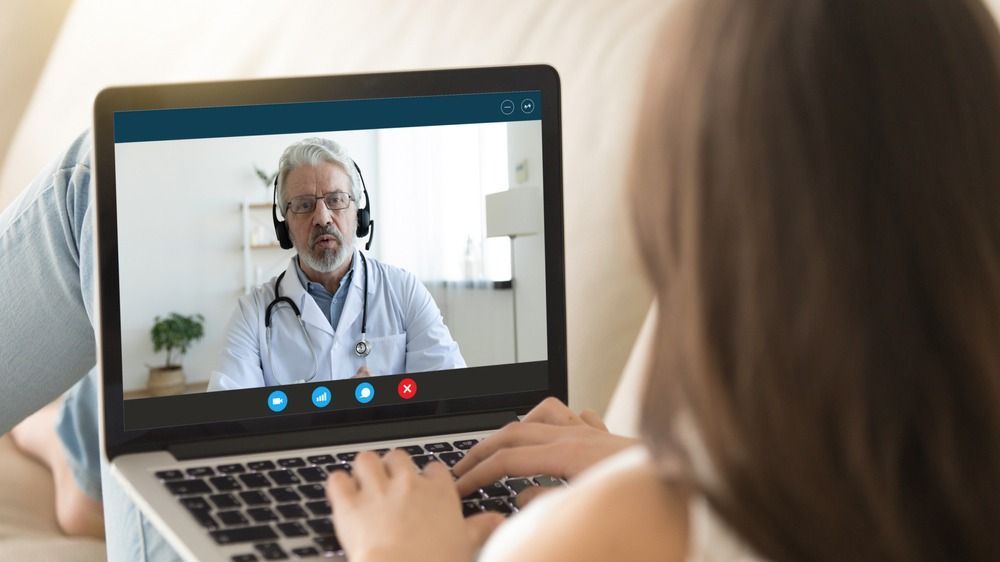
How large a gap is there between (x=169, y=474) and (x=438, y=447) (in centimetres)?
18

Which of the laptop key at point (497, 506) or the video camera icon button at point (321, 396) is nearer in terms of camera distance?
the laptop key at point (497, 506)

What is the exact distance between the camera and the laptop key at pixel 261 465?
2.32ft

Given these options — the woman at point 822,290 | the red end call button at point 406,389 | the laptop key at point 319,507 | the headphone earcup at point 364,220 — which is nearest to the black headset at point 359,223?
the headphone earcup at point 364,220

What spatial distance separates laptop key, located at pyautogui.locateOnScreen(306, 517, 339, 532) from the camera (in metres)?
0.61

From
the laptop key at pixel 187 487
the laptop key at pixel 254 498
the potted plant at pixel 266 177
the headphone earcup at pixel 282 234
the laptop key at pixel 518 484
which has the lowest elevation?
the laptop key at pixel 518 484

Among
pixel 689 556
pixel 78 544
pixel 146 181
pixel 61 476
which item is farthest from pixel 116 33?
pixel 689 556

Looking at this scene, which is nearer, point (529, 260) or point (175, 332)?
point (175, 332)

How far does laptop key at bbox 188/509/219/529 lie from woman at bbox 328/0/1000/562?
10.5 inches

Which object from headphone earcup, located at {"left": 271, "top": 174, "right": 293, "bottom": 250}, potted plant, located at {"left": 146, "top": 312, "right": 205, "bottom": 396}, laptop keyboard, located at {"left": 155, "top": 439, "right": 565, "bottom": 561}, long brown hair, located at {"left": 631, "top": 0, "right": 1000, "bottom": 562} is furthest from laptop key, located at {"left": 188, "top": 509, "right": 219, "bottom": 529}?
long brown hair, located at {"left": 631, "top": 0, "right": 1000, "bottom": 562}

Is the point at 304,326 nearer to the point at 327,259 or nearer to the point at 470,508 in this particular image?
the point at 327,259

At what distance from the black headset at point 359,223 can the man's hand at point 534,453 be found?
19 cm

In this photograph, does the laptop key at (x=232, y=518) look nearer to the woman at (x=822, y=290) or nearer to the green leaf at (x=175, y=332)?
the green leaf at (x=175, y=332)

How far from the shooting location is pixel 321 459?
2.38 ft

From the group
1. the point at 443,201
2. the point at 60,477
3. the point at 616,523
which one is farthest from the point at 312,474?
the point at 60,477
